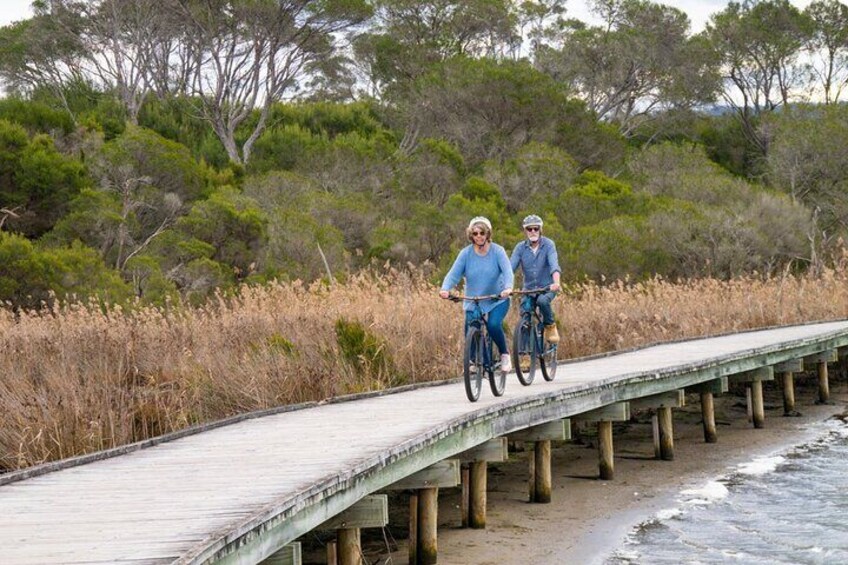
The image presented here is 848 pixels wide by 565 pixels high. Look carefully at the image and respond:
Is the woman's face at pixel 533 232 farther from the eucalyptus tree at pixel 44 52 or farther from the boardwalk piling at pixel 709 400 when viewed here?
the eucalyptus tree at pixel 44 52

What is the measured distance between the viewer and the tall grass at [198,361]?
9438mm

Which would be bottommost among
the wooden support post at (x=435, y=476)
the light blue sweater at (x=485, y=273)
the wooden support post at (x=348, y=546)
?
the wooden support post at (x=348, y=546)

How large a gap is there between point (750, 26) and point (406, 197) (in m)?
24.8

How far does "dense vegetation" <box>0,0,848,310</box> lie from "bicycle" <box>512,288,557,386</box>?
6.50 m

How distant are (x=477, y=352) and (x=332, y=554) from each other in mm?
2936

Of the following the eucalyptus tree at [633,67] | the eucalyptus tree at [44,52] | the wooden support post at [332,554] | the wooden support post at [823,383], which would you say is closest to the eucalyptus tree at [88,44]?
the eucalyptus tree at [44,52]

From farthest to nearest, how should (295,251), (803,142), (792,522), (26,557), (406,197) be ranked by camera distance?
(803,142) < (406,197) < (295,251) < (792,522) < (26,557)

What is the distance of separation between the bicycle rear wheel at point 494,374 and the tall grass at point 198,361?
1.97m

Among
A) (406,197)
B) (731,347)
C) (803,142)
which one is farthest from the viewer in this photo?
(803,142)

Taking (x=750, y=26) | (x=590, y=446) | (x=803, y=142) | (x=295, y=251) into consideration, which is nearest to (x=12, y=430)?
(x=590, y=446)

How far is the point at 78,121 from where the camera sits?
3531cm

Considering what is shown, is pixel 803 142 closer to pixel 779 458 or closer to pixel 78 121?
pixel 78 121

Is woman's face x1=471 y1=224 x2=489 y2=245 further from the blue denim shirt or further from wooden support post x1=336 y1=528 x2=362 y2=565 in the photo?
wooden support post x1=336 y1=528 x2=362 y2=565

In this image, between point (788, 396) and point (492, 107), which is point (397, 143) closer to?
point (492, 107)
